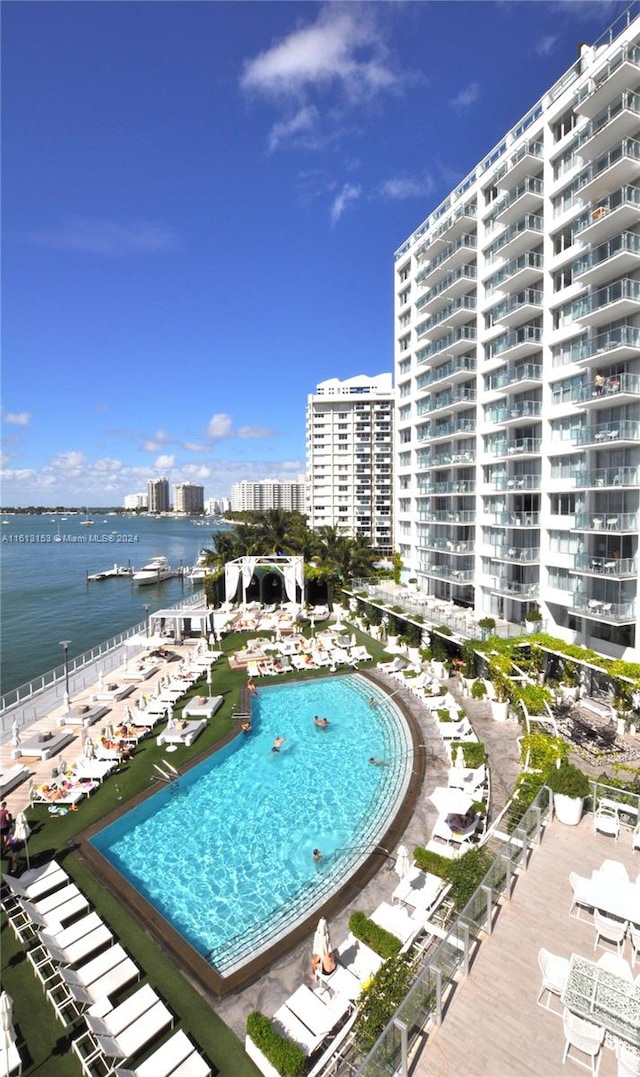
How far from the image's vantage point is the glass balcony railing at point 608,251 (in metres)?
21.7

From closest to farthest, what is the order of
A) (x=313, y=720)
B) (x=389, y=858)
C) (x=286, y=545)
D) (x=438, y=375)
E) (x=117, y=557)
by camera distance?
(x=389, y=858) → (x=313, y=720) → (x=438, y=375) → (x=286, y=545) → (x=117, y=557)

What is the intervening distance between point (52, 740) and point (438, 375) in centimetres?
3478

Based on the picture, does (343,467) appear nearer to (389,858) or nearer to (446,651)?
(446,651)

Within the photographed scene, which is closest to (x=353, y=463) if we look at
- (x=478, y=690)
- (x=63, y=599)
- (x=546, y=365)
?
(x=63, y=599)

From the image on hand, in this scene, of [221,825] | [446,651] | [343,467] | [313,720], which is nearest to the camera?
[221,825]

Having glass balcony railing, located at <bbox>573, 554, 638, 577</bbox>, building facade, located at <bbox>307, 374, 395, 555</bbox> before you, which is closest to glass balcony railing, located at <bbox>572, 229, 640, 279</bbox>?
glass balcony railing, located at <bbox>573, 554, 638, 577</bbox>

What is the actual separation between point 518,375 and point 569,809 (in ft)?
77.7

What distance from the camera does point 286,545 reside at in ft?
184

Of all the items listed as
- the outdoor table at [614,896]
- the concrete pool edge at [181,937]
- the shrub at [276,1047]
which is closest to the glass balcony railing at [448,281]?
the concrete pool edge at [181,937]

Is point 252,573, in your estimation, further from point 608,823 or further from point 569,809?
point 608,823

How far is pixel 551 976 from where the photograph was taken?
28.0ft

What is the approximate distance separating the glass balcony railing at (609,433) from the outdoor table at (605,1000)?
2046 cm

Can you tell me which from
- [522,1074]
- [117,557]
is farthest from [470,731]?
[117,557]

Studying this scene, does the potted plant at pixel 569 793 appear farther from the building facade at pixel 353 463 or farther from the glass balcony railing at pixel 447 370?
the building facade at pixel 353 463
